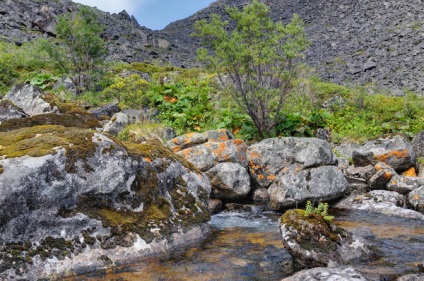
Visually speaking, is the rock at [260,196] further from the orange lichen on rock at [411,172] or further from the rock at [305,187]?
the orange lichen on rock at [411,172]

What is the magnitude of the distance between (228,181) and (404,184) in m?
5.00

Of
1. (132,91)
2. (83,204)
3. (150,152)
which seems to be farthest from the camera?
(132,91)

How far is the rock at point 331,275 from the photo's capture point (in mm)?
4184

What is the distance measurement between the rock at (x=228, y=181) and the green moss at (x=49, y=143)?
171 inches

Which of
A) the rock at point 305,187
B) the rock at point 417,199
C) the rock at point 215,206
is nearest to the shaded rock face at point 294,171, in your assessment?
the rock at point 305,187

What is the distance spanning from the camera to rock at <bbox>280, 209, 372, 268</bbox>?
5113 mm

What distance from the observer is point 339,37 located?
55.4 m

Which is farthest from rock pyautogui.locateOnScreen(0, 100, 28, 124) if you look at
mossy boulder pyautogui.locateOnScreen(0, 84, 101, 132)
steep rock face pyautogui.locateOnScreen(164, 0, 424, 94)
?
steep rock face pyautogui.locateOnScreen(164, 0, 424, 94)

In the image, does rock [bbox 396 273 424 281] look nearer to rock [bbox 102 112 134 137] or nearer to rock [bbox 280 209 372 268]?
rock [bbox 280 209 372 268]

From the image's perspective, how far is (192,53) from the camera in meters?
57.5

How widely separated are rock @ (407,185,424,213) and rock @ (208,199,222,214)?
505 cm

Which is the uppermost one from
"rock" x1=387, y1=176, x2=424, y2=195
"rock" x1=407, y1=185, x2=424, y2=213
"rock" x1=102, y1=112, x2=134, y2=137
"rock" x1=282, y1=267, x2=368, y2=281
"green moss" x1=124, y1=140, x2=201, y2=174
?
"rock" x1=102, y1=112, x2=134, y2=137

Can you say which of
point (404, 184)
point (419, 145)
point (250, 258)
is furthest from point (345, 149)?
point (250, 258)

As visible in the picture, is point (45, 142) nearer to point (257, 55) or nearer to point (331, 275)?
point (331, 275)
